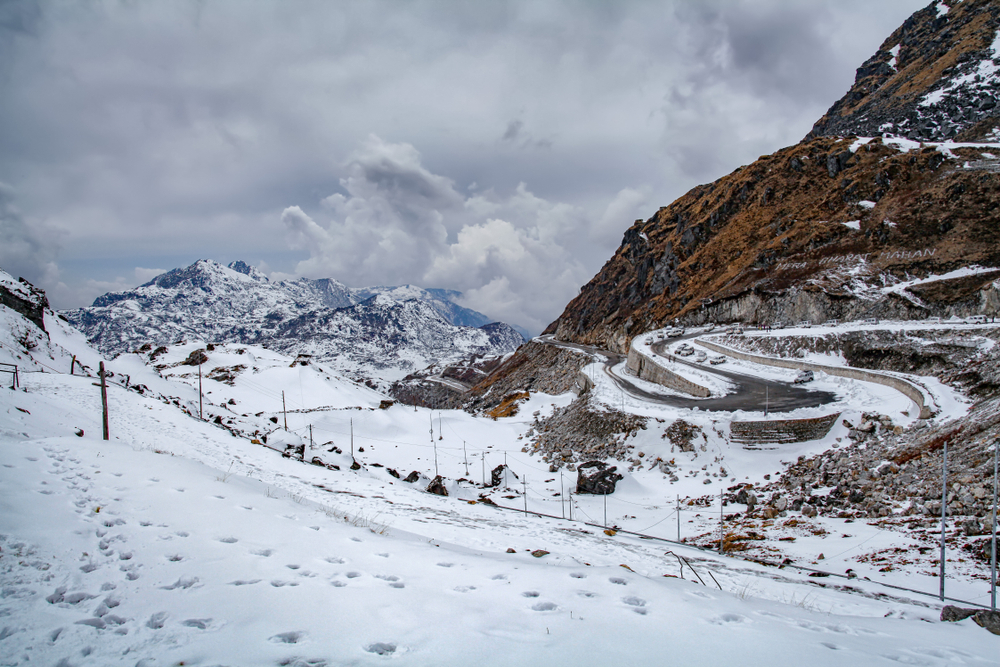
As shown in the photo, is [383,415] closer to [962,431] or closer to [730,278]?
[962,431]

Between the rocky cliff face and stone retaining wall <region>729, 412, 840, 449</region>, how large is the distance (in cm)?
2993

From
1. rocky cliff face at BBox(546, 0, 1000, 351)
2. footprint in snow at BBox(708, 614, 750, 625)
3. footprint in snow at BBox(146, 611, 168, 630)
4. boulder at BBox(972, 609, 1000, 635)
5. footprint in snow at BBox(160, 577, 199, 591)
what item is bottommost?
boulder at BBox(972, 609, 1000, 635)

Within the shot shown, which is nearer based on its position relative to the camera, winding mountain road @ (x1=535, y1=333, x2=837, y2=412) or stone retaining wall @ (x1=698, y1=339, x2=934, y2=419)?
stone retaining wall @ (x1=698, y1=339, x2=934, y2=419)

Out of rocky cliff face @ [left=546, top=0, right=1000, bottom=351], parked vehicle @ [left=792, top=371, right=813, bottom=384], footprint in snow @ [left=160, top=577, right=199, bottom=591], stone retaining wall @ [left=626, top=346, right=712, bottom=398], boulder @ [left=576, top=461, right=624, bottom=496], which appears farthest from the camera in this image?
Answer: rocky cliff face @ [left=546, top=0, right=1000, bottom=351]

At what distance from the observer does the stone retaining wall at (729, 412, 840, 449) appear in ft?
74.1

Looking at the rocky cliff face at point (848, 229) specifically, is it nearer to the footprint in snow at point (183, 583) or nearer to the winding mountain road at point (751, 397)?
the winding mountain road at point (751, 397)

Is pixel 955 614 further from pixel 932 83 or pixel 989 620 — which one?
pixel 932 83

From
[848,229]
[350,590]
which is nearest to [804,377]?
[350,590]

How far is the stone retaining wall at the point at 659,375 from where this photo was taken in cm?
3467

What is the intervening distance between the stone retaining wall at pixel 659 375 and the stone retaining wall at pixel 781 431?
28.1ft

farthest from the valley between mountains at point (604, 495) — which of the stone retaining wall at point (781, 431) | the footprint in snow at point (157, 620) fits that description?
the stone retaining wall at point (781, 431)

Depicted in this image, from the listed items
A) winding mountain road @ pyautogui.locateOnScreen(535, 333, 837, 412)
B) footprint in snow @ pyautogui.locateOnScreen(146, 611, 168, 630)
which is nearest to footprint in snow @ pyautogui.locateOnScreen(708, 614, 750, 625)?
footprint in snow @ pyautogui.locateOnScreen(146, 611, 168, 630)

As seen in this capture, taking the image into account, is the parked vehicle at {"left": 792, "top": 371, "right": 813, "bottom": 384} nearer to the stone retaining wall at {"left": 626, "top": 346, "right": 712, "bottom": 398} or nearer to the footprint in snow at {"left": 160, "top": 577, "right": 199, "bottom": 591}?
the stone retaining wall at {"left": 626, "top": 346, "right": 712, "bottom": 398}

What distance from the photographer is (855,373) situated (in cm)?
3048
